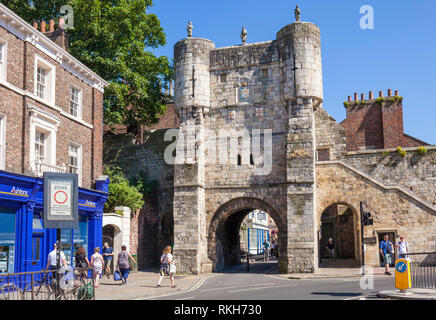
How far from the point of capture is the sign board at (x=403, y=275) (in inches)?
510

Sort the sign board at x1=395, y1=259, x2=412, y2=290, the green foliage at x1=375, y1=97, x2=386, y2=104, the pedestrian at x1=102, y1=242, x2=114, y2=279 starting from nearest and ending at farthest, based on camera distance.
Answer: the sign board at x1=395, y1=259, x2=412, y2=290, the pedestrian at x1=102, y1=242, x2=114, y2=279, the green foliage at x1=375, y1=97, x2=386, y2=104

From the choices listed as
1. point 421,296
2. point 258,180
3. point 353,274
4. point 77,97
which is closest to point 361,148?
point 258,180

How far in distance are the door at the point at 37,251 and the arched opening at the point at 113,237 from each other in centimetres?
590

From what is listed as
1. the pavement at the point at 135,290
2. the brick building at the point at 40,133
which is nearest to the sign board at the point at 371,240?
the pavement at the point at 135,290

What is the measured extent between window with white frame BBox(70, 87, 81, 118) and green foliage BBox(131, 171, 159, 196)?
276 inches

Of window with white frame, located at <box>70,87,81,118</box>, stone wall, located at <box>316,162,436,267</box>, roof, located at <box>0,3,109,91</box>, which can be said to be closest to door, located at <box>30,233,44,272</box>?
window with white frame, located at <box>70,87,81,118</box>

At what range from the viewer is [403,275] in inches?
512

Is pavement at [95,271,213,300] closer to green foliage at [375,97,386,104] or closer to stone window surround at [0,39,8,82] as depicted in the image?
stone window surround at [0,39,8,82]

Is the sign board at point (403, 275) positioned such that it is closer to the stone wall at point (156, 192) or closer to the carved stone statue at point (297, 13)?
the carved stone statue at point (297, 13)

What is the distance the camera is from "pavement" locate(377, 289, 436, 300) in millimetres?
12273

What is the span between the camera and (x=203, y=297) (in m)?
14.0

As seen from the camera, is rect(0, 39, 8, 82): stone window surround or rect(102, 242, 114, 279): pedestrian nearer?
rect(0, 39, 8, 82): stone window surround
